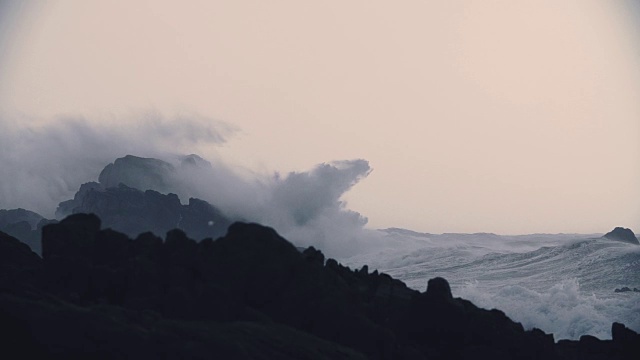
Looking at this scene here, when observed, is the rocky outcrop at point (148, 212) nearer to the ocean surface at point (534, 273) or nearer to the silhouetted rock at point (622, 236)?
the ocean surface at point (534, 273)

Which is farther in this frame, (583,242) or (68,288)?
(583,242)

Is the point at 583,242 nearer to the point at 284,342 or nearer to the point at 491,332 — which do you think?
the point at 491,332

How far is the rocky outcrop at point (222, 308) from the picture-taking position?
33.3 m

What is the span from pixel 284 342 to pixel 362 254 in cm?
14670

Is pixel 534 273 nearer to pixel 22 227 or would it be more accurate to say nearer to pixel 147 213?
pixel 147 213

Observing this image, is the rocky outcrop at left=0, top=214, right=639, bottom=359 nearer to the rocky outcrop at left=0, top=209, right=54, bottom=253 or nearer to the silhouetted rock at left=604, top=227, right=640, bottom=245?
the silhouetted rock at left=604, top=227, right=640, bottom=245

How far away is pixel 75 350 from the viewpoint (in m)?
32.5

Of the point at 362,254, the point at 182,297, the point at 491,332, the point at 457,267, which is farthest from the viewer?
the point at 362,254

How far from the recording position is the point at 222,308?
1565 inches

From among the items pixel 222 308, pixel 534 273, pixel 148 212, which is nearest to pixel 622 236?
pixel 534 273

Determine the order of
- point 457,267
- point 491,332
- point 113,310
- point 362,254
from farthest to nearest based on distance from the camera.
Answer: point 362,254 → point 457,267 → point 491,332 → point 113,310

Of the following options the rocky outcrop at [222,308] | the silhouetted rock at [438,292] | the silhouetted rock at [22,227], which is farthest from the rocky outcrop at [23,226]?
the silhouetted rock at [438,292]

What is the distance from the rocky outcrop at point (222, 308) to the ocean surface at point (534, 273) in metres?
44.0

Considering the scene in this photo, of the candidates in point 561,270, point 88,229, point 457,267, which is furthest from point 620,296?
point 88,229
